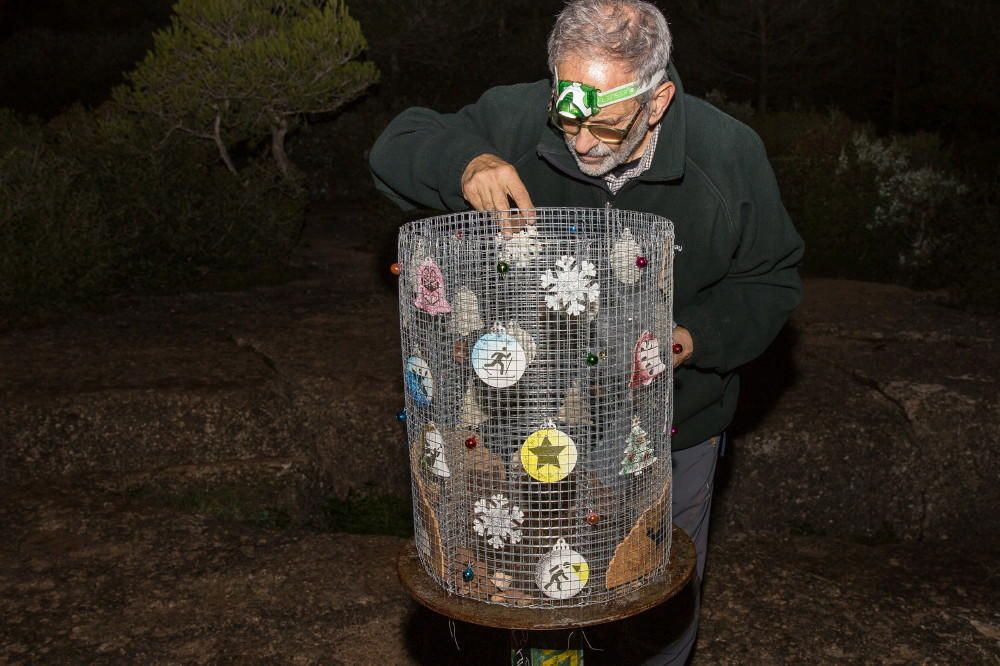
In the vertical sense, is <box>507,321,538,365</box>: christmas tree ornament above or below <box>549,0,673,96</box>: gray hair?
below

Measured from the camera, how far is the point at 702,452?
306 centimetres

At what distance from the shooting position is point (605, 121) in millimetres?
2271

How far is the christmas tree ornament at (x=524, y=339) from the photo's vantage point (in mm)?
2006

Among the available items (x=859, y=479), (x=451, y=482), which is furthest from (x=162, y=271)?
(x=451, y=482)

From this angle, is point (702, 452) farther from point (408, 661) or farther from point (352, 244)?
point (352, 244)

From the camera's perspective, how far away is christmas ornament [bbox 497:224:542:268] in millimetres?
2066

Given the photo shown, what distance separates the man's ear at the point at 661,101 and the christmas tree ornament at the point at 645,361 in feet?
1.83

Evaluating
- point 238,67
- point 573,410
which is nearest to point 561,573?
point 573,410

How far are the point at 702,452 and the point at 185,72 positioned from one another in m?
7.32

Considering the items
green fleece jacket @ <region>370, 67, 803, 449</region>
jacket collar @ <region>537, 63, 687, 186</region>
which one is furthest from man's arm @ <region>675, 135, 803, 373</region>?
jacket collar @ <region>537, 63, 687, 186</region>

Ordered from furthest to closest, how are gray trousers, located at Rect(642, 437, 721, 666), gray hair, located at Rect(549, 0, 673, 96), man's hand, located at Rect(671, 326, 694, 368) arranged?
gray trousers, located at Rect(642, 437, 721, 666)
man's hand, located at Rect(671, 326, 694, 368)
gray hair, located at Rect(549, 0, 673, 96)

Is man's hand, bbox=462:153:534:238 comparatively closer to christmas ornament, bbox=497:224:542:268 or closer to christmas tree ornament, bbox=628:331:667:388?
christmas ornament, bbox=497:224:542:268

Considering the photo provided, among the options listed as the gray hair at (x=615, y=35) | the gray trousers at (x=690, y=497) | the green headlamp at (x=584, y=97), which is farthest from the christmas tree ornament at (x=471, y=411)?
the gray trousers at (x=690, y=497)

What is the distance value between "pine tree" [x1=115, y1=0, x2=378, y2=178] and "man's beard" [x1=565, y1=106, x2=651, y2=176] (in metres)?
7.10
